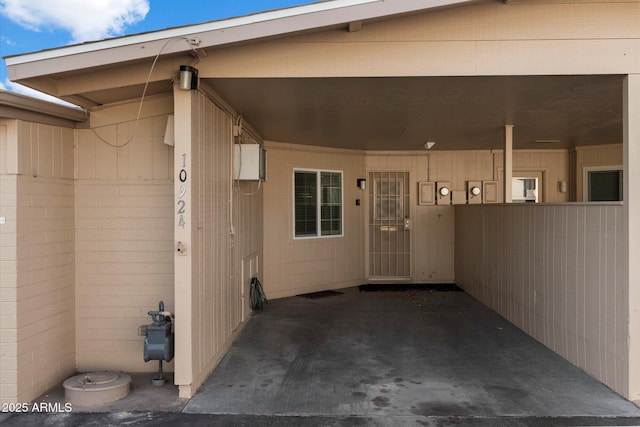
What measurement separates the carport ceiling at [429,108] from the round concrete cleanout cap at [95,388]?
8.32ft

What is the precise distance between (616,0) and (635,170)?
1.34 m

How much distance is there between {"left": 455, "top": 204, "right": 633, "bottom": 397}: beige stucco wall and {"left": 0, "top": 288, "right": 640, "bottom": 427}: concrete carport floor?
0.21m

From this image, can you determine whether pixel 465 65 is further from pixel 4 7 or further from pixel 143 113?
pixel 4 7

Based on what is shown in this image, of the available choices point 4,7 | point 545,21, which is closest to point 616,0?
point 545,21

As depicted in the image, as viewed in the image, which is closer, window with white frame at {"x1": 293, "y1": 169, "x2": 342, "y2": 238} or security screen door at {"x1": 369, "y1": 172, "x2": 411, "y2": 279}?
window with white frame at {"x1": 293, "y1": 169, "x2": 342, "y2": 238}

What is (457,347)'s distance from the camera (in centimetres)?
486

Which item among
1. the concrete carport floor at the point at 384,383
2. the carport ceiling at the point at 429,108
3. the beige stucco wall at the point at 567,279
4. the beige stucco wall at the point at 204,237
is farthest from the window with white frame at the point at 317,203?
the beige stucco wall at the point at 567,279

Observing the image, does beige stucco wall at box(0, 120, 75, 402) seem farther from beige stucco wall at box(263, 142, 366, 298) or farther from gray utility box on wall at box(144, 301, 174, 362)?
beige stucco wall at box(263, 142, 366, 298)

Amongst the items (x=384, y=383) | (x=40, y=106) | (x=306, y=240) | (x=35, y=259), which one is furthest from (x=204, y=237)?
(x=306, y=240)

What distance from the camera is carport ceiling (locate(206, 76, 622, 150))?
13.0ft

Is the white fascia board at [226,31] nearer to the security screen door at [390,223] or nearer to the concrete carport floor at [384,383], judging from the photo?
the concrete carport floor at [384,383]

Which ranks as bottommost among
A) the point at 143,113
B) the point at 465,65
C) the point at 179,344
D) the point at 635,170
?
the point at 179,344

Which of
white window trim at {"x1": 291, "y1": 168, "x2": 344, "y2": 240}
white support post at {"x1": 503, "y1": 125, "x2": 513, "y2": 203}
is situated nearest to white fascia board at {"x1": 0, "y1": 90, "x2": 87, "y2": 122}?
white window trim at {"x1": 291, "y1": 168, "x2": 344, "y2": 240}

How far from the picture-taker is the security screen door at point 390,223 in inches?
340
